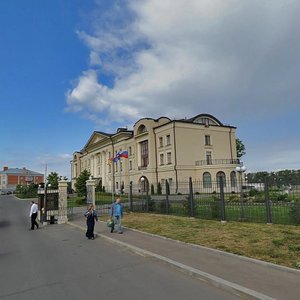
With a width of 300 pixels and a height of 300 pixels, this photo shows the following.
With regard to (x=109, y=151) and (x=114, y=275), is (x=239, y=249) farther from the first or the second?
(x=109, y=151)

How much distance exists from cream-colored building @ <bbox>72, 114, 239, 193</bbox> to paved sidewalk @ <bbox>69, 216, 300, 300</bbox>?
45.7m

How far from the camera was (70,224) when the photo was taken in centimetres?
2231

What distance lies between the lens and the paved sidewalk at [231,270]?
6184mm

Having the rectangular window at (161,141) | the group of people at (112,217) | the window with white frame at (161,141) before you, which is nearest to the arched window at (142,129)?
the window with white frame at (161,141)

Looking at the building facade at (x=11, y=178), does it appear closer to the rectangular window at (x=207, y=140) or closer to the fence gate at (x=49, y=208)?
the rectangular window at (x=207, y=140)

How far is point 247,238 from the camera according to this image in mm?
11422

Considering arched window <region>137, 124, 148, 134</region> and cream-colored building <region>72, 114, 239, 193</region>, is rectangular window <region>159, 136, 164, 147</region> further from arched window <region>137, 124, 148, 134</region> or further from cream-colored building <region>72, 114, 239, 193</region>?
arched window <region>137, 124, 148, 134</region>

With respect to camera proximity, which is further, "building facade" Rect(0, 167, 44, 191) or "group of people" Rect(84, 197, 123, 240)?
"building facade" Rect(0, 167, 44, 191)

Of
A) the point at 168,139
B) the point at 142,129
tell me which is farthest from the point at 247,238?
the point at 142,129

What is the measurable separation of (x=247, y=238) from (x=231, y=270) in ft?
12.9

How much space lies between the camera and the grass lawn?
29.1ft

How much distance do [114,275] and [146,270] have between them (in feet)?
2.78

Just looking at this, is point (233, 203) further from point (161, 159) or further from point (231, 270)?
point (161, 159)

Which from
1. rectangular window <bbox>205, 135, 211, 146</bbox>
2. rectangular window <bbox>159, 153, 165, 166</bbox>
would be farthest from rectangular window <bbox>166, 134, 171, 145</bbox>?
rectangular window <bbox>205, 135, 211, 146</bbox>
